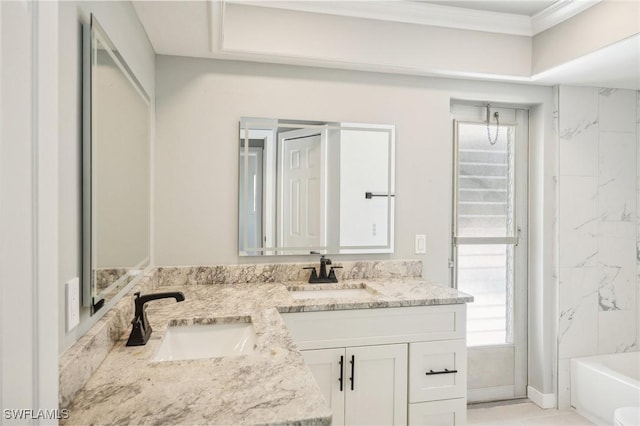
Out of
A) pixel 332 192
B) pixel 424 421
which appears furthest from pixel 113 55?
pixel 424 421

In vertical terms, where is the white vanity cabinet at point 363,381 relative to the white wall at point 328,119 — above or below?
below

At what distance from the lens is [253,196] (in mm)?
2299

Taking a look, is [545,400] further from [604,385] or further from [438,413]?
[438,413]

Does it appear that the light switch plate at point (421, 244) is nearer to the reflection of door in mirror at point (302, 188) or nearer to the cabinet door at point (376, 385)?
the reflection of door in mirror at point (302, 188)

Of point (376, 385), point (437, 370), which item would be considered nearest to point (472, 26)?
point (437, 370)

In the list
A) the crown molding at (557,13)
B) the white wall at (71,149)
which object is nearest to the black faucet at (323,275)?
the white wall at (71,149)

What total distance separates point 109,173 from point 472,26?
2245 millimetres

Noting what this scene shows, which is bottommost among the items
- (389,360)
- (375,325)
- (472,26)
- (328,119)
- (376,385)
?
(376,385)

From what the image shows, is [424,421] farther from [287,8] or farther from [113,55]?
[287,8]

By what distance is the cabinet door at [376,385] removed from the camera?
1.83 metres

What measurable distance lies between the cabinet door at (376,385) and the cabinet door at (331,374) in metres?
0.03

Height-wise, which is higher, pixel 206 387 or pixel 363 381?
pixel 206 387

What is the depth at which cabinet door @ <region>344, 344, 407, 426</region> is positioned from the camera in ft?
5.99

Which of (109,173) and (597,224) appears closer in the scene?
(109,173)
